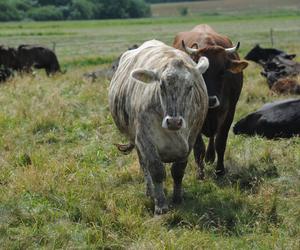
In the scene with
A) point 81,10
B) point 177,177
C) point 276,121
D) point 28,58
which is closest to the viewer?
point 177,177

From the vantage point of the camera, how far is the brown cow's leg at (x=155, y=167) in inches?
245

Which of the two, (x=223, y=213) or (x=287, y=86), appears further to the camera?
(x=287, y=86)

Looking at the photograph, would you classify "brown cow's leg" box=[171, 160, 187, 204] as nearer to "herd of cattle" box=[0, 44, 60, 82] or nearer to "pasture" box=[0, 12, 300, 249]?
"pasture" box=[0, 12, 300, 249]

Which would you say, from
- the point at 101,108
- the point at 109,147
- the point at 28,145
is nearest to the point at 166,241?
the point at 109,147

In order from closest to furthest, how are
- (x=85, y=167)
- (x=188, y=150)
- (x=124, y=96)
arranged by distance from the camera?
(x=188, y=150)
(x=124, y=96)
(x=85, y=167)

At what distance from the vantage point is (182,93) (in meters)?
5.88

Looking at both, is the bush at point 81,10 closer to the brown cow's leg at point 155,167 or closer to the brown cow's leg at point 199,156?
the brown cow's leg at point 199,156

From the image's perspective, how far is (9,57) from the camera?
21328mm

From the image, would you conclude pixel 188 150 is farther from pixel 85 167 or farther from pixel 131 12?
pixel 131 12

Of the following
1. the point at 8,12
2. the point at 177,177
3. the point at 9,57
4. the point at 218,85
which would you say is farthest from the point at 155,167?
the point at 8,12

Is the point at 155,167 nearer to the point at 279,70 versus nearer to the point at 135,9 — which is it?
the point at 279,70

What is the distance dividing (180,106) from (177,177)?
1.17 meters

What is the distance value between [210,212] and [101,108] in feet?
19.4

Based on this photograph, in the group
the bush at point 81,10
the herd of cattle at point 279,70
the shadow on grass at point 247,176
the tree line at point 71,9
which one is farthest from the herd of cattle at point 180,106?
the bush at point 81,10
